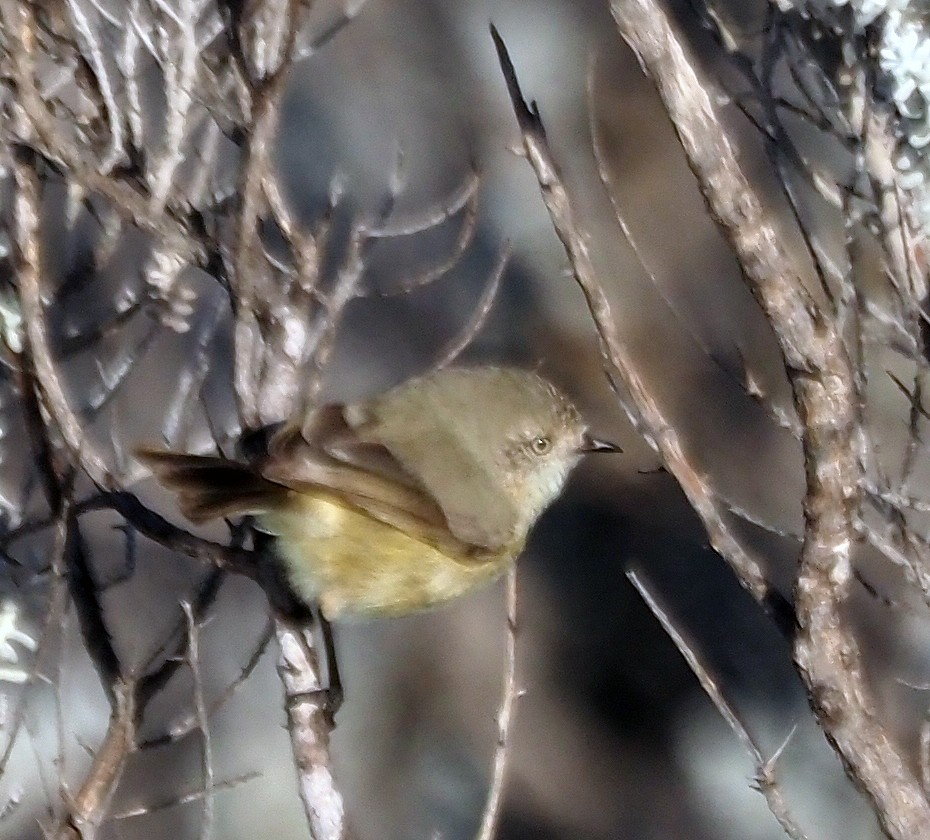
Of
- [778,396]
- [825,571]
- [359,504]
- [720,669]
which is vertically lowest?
[720,669]

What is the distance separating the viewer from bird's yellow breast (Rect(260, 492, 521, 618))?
2125 millimetres

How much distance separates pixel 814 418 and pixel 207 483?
947 millimetres

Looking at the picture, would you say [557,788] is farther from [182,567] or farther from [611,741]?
[182,567]

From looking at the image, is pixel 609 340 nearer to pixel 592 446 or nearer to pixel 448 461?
pixel 448 461

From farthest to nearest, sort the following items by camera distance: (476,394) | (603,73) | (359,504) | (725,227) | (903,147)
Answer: (603,73) → (476,394) → (359,504) → (903,147) → (725,227)

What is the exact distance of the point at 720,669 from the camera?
471 cm

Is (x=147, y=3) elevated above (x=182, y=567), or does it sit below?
above

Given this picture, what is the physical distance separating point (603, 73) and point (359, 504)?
435cm

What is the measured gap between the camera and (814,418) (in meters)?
1.46

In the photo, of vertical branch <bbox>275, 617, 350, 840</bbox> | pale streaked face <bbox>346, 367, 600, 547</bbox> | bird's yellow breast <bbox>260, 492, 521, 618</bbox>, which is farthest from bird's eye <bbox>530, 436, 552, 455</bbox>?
vertical branch <bbox>275, 617, 350, 840</bbox>

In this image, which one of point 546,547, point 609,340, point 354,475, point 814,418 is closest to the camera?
point 814,418

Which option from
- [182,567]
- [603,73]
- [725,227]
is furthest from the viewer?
[603,73]

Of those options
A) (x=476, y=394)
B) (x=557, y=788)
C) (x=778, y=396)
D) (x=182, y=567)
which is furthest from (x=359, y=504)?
(x=778, y=396)

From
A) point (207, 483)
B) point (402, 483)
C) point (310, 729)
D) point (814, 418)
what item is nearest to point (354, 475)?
point (402, 483)
